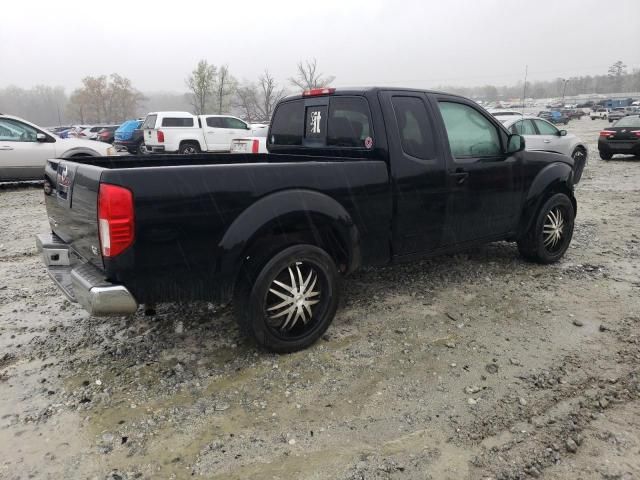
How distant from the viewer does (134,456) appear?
2.52m

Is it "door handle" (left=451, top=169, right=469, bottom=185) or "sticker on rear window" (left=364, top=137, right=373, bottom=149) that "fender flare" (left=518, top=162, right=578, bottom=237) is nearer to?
"door handle" (left=451, top=169, right=469, bottom=185)

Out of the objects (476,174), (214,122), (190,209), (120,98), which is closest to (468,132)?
(476,174)

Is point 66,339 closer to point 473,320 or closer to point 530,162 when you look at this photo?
point 473,320

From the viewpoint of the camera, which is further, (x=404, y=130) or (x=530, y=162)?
(x=530, y=162)

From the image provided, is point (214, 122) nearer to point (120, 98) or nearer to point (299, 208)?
point (299, 208)

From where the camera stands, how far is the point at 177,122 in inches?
722

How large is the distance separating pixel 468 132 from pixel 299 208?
2080mm

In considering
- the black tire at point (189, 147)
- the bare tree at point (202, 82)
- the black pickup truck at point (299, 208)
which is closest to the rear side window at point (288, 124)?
the black pickup truck at point (299, 208)

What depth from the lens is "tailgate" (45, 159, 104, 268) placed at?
2.90 meters

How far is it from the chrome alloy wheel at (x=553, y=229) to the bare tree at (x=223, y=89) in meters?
59.8

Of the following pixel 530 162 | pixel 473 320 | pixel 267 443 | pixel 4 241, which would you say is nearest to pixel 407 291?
pixel 473 320

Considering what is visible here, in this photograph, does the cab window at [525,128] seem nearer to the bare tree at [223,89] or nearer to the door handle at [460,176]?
the door handle at [460,176]

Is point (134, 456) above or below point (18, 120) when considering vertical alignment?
below

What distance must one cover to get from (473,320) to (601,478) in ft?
5.90
